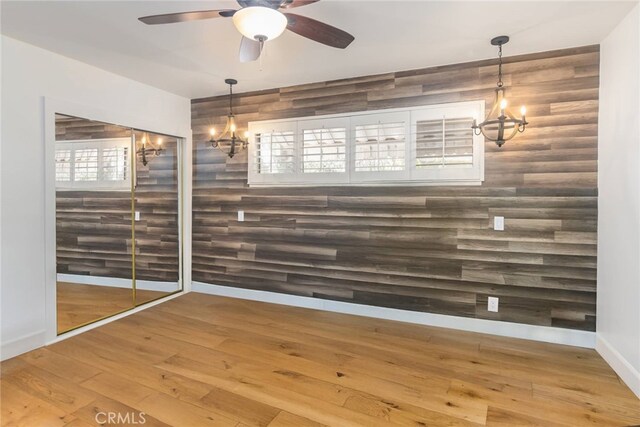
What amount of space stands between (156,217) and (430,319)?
3327 mm

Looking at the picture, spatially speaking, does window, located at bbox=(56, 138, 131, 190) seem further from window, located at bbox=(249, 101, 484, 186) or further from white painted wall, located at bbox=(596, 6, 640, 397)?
white painted wall, located at bbox=(596, 6, 640, 397)

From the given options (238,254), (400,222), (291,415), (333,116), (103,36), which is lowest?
(291,415)

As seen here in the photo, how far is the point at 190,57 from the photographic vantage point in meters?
3.15

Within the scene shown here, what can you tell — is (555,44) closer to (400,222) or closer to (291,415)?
(400,222)

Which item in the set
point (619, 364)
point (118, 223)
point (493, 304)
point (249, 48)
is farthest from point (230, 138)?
point (619, 364)

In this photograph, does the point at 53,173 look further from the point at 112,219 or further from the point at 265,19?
the point at 265,19

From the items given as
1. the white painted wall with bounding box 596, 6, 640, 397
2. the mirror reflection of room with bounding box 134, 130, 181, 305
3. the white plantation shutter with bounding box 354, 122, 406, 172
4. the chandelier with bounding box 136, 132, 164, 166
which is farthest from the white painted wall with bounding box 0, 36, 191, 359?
the white painted wall with bounding box 596, 6, 640, 397

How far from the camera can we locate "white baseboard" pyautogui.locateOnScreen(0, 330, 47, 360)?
273 centimetres

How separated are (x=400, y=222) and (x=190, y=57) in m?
2.53

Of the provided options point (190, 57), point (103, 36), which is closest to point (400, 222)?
point (190, 57)

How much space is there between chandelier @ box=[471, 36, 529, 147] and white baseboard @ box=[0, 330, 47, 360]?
4125 mm

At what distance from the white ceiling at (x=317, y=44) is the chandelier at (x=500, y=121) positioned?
171 mm

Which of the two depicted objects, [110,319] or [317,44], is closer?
[317,44]

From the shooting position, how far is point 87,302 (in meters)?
3.51
